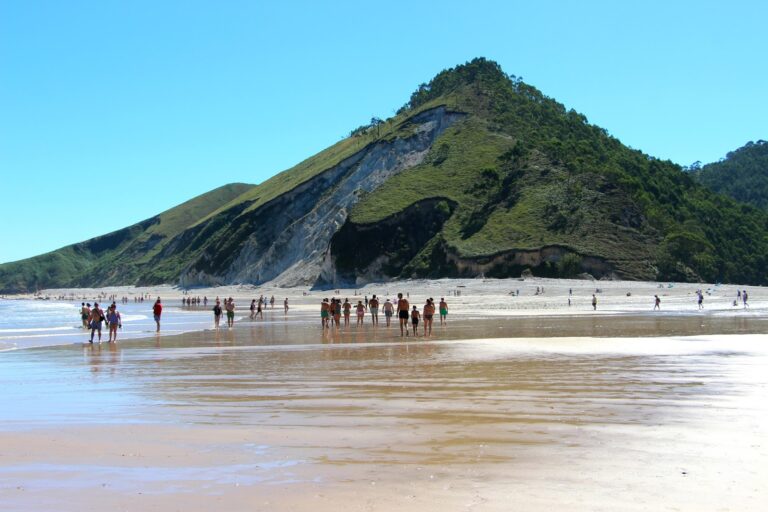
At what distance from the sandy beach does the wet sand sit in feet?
0.11

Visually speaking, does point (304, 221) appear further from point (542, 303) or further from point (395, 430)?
point (395, 430)

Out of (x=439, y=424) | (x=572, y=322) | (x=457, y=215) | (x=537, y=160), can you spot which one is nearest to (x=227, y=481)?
(x=439, y=424)

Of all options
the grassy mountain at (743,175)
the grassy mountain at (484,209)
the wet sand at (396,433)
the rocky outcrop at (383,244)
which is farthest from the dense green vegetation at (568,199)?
the wet sand at (396,433)

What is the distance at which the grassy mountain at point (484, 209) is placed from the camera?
78.2 metres

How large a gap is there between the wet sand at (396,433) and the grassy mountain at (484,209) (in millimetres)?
62249

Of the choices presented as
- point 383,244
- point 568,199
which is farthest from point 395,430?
point 383,244

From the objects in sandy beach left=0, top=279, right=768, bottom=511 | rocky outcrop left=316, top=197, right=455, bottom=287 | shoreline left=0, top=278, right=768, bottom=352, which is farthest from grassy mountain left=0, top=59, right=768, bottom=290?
sandy beach left=0, top=279, right=768, bottom=511

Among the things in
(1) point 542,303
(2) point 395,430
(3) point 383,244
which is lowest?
(2) point 395,430

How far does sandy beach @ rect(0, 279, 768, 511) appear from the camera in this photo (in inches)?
251

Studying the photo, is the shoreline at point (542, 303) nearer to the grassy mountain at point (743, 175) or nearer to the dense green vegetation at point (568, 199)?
the dense green vegetation at point (568, 199)

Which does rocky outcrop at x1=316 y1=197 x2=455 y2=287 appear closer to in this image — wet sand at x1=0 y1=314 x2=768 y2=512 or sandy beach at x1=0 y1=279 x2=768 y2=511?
sandy beach at x1=0 y1=279 x2=768 y2=511

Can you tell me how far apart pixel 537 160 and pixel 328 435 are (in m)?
91.0

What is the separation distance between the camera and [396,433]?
28.9 ft

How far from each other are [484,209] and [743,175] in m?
95.0
